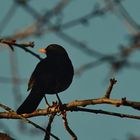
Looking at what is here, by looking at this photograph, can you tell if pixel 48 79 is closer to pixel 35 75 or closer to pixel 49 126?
pixel 35 75

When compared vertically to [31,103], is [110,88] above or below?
below

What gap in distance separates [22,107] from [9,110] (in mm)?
262

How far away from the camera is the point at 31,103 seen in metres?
3.52

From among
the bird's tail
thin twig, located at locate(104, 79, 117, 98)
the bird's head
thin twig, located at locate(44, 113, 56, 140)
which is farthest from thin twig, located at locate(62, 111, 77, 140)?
the bird's head

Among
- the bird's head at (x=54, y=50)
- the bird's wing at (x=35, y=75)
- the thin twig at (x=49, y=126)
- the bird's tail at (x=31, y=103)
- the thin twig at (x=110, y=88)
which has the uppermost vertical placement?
the bird's head at (x=54, y=50)

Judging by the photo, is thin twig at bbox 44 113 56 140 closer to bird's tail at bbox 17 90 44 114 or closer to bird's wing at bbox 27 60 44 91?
bird's tail at bbox 17 90 44 114

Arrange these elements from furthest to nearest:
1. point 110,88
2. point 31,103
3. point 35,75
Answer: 1. point 35,75
2. point 31,103
3. point 110,88

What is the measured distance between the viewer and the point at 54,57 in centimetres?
507

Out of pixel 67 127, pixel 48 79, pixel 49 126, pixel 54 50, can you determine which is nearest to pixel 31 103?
pixel 48 79

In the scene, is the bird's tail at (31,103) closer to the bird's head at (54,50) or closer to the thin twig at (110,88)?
the thin twig at (110,88)

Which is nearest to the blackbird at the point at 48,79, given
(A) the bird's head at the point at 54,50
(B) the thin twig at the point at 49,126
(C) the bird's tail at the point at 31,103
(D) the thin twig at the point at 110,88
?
(C) the bird's tail at the point at 31,103

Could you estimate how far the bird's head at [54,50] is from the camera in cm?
526

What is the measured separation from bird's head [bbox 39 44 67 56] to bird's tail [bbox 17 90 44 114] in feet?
4.68

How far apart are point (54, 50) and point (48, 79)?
136 centimetres
